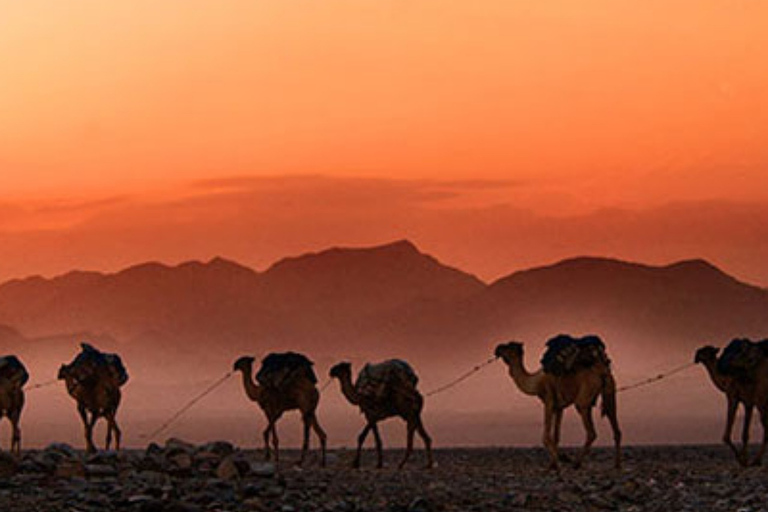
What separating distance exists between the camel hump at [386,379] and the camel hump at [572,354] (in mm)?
3156

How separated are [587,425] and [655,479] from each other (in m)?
2.51

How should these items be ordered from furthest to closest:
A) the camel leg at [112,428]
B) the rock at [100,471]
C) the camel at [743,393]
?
the camel leg at [112,428] → the camel at [743,393] → the rock at [100,471]

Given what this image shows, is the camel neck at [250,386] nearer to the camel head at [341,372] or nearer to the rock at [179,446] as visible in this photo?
the camel head at [341,372]

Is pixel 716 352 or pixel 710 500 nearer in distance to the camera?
pixel 710 500

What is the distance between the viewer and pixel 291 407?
4069 centimetres

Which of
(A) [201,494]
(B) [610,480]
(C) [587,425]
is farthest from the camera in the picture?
(C) [587,425]

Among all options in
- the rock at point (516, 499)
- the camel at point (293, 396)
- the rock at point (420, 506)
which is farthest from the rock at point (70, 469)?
the camel at point (293, 396)

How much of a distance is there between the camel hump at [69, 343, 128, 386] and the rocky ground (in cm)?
642

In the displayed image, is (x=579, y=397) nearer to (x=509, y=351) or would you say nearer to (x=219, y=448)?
(x=509, y=351)

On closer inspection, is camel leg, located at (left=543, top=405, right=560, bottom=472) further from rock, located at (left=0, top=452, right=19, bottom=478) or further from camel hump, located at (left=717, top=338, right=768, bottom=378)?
rock, located at (left=0, top=452, right=19, bottom=478)

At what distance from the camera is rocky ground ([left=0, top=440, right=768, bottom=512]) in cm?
2897

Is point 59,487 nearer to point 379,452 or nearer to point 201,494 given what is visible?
point 201,494

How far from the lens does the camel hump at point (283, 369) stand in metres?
40.5

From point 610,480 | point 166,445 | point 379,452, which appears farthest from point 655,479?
point 166,445
